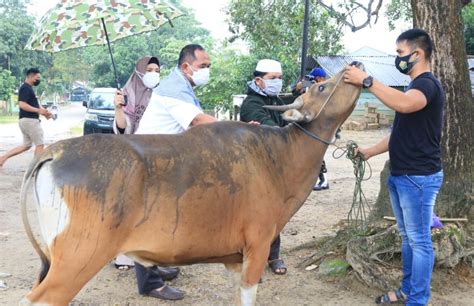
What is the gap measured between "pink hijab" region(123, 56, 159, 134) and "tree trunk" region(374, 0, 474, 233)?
272cm

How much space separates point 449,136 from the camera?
16.2 ft

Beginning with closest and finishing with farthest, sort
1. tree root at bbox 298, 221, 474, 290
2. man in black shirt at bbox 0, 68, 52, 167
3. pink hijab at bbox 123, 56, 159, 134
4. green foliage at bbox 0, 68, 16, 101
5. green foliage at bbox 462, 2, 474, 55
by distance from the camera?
1. tree root at bbox 298, 221, 474, 290
2. pink hijab at bbox 123, 56, 159, 134
3. man in black shirt at bbox 0, 68, 52, 167
4. green foliage at bbox 462, 2, 474, 55
5. green foliage at bbox 0, 68, 16, 101

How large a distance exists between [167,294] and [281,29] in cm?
1615

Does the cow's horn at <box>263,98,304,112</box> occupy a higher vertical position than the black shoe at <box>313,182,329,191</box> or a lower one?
higher

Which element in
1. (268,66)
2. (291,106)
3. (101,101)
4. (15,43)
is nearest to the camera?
(291,106)

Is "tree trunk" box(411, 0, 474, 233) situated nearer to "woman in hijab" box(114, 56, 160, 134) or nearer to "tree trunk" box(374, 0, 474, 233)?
"tree trunk" box(374, 0, 474, 233)

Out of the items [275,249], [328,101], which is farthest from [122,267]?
[328,101]

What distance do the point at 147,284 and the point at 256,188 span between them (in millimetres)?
1705

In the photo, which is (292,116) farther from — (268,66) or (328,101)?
(268,66)

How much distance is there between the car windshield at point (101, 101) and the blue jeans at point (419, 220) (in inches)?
519

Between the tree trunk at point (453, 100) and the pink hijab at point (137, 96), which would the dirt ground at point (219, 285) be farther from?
the pink hijab at point (137, 96)

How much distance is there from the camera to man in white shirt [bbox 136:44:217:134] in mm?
3822

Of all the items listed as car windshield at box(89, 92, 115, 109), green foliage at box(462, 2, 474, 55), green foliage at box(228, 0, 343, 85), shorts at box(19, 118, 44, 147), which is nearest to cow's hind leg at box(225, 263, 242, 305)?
shorts at box(19, 118, 44, 147)

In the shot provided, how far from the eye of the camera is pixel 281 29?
63.3 ft
